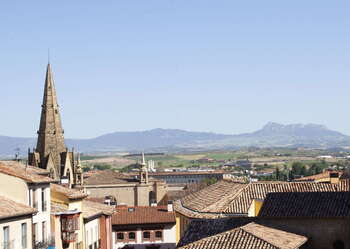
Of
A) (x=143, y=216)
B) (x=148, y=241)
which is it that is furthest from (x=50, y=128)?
(x=148, y=241)

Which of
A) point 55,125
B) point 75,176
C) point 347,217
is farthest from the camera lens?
point 75,176

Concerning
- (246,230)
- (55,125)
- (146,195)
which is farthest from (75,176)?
(246,230)

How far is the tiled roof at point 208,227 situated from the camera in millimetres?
51906

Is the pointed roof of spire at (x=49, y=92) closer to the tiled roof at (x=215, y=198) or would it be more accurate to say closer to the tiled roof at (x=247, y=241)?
the tiled roof at (x=215, y=198)

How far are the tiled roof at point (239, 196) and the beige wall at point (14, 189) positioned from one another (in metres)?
19.9

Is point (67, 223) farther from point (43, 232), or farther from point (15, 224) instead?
point (15, 224)

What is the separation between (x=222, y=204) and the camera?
6234 centimetres

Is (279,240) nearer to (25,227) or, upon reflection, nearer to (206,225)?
(206,225)

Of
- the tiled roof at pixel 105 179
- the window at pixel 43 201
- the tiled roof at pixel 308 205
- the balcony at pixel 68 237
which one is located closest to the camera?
the window at pixel 43 201

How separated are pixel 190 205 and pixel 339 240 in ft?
60.9

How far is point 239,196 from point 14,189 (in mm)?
23226

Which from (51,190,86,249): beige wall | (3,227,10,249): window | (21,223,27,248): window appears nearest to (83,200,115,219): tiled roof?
(51,190,86,249): beige wall

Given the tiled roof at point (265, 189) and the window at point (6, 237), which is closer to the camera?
the window at point (6, 237)

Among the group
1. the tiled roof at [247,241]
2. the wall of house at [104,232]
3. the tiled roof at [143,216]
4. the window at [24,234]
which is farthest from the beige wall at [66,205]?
the tiled roof at [143,216]
